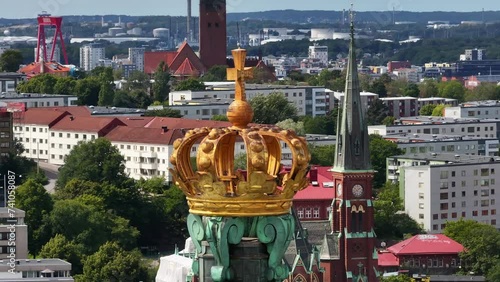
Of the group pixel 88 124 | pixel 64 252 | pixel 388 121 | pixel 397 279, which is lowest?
pixel 397 279

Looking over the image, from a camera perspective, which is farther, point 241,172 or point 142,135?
point 142,135

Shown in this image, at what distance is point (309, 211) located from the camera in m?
73.1

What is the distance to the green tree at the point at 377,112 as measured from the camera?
5089 inches

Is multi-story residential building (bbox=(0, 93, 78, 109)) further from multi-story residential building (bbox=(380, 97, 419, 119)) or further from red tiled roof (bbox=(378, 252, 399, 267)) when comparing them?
red tiled roof (bbox=(378, 252, 399, 267))

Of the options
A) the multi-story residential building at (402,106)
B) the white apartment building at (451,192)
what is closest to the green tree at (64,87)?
the multi-story residential building at (402,106)

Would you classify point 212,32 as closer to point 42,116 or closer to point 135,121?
point 42,116

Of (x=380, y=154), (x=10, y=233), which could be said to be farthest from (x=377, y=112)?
(x=10, y=233)

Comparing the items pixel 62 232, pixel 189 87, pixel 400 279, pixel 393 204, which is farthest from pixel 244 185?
pixel 189 87

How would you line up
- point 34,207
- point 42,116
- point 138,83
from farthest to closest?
point 138,83 < point 42,116 < point 34,207

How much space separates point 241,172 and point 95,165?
235ft

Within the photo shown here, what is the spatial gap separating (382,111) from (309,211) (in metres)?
60.4

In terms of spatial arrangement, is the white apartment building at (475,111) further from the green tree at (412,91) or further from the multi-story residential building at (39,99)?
the green tree at (412,91)

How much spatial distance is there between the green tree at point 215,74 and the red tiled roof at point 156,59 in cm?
1574

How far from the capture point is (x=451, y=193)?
87438mm
